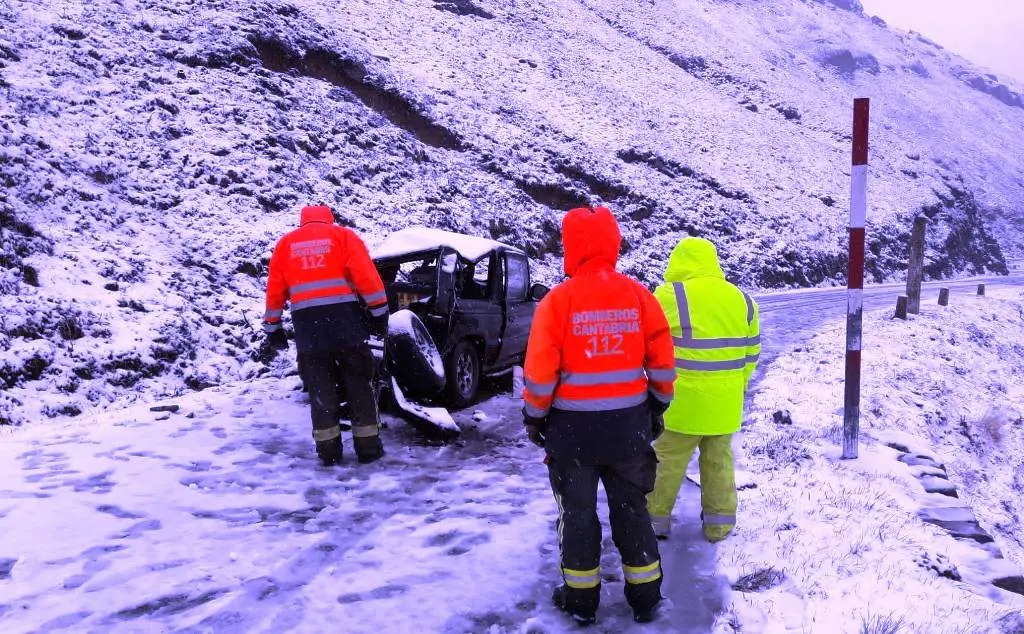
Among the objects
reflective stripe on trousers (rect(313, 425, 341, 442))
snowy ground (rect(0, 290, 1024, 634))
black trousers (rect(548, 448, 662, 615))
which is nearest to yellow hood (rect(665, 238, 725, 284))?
black trousers (rect(548, 448, 662, 615))

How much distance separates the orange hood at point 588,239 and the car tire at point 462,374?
380 centimetres

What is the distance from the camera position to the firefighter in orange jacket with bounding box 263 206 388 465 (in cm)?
479

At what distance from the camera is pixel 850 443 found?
523 centimetres

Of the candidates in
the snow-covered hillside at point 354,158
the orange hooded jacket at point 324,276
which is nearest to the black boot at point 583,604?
the orange hooded jacket at point 324,276

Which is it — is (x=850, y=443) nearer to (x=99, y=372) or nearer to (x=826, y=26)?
(x=99, y=372)

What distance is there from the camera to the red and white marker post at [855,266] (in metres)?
4.84

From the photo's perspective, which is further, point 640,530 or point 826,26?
point 826,26

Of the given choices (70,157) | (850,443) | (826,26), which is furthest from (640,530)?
(826,26)

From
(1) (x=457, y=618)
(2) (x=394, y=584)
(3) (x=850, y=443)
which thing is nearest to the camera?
(1) (x=457, y=618)

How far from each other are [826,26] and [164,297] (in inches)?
2787

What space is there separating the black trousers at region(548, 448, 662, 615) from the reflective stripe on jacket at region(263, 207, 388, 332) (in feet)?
8.53

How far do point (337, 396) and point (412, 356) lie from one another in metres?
0.89

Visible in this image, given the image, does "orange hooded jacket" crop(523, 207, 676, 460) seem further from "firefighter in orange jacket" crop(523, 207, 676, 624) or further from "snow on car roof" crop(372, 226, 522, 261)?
"snow on car roof" crop(372, 226, 522, 261)

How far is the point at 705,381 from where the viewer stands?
3631 mm
